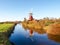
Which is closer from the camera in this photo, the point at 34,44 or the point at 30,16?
the point at 34,44

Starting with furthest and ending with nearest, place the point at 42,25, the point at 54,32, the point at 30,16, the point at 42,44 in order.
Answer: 1. the point at 30,16
2. the point at 42,25
3. the point at 54,32
4. the point at 42,44

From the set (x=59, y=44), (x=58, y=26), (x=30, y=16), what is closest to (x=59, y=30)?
(x=58, y=26)

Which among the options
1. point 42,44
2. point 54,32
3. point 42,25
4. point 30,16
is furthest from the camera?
point 30,16

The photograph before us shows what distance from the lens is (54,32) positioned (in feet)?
137

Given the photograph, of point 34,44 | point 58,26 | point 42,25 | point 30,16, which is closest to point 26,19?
point 30,16

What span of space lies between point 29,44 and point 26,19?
72489mm

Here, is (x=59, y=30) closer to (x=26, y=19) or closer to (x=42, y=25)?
(x=42, y=25)

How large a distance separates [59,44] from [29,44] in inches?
233

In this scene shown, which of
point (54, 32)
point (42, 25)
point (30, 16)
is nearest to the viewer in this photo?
point (54, 32)

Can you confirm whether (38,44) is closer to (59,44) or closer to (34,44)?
(34,44)

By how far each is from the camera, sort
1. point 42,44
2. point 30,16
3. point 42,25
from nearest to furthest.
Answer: point 42,44, point 42,25, point 30,16

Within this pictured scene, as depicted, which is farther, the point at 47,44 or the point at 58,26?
the point at 58,26

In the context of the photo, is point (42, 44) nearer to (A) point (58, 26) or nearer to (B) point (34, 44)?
(B) point (34, 44)

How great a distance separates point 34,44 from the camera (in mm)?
27875
